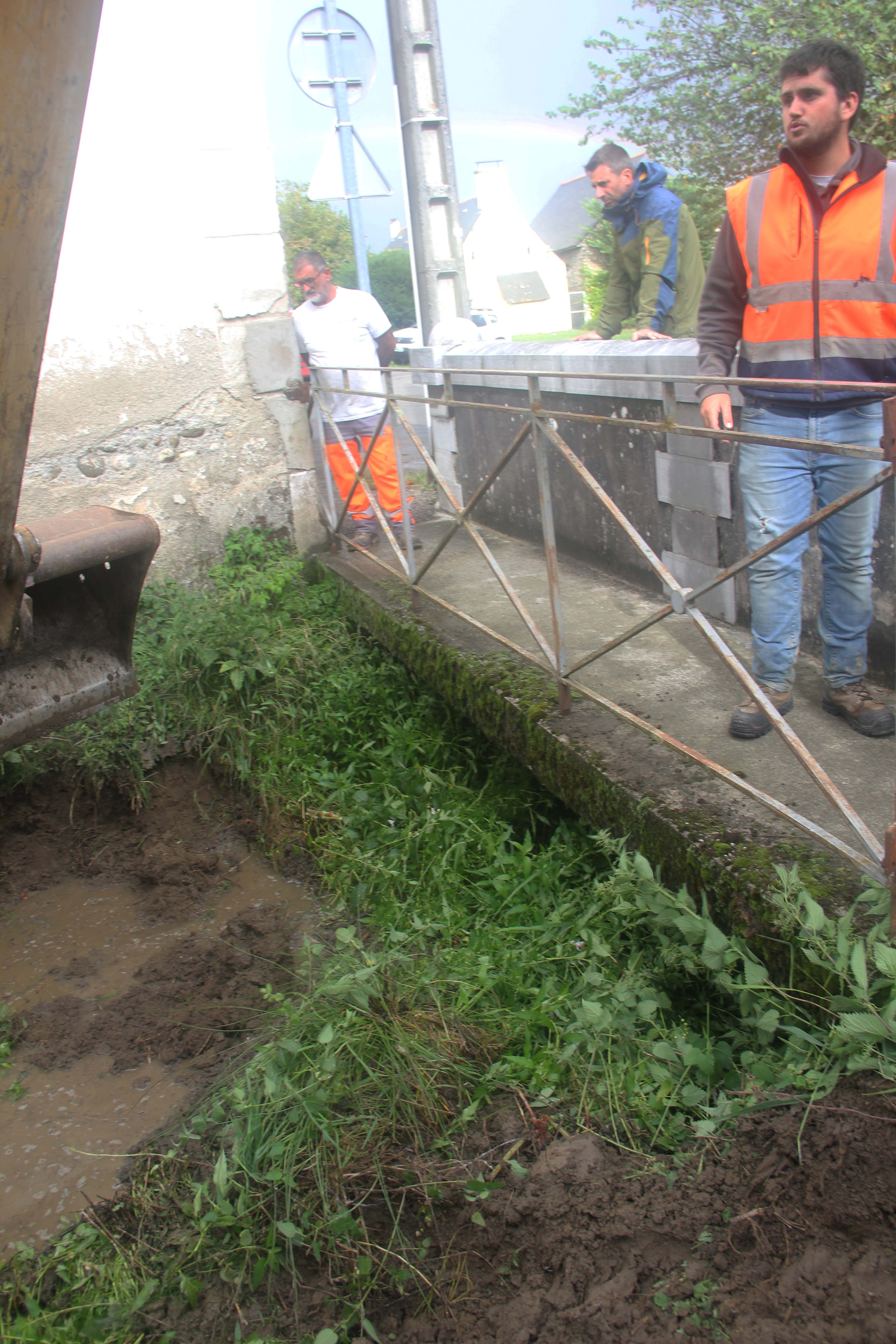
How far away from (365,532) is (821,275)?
3.43 m

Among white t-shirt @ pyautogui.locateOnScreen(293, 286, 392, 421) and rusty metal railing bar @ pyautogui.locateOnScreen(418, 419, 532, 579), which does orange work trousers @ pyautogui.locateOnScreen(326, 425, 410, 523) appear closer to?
white t-shirt @ pyautogui.locateOnScreen(293, 286, 392, 421)

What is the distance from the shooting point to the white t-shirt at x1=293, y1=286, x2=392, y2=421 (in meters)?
5.43

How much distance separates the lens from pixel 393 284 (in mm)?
46750

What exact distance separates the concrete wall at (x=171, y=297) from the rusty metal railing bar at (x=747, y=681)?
3096mm

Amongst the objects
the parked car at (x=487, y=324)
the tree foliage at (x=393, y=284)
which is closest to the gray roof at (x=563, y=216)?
the tree foliage at (x=393, y=284)

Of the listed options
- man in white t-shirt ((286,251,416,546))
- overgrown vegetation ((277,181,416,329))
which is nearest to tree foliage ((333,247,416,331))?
overgrown vegetation ((277,181,416,329))

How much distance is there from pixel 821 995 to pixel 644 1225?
0.57 meters

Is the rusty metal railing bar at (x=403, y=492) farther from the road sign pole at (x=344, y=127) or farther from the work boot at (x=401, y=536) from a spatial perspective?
the road sign pole at (x=344, y=127)

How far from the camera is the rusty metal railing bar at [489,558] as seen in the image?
311cm

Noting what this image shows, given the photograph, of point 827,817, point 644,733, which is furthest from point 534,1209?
point 644,733

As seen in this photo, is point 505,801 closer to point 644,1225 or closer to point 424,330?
point 644,1225

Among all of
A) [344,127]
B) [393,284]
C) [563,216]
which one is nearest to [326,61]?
[344,127]

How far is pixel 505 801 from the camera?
3.48 meters

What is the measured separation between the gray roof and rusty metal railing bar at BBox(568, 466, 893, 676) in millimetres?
64720
